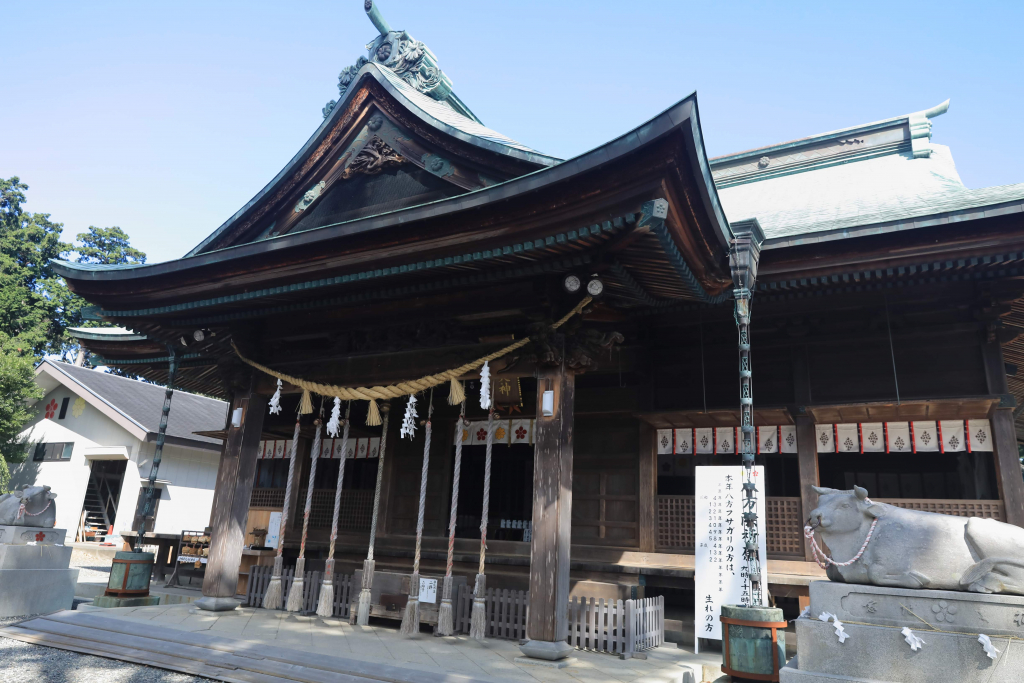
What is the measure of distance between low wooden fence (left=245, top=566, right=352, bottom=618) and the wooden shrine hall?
0.55 metres

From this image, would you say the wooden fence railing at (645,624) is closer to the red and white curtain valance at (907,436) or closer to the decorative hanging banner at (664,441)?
the decorative hanging banner at (664,441)

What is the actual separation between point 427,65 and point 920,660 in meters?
11.5

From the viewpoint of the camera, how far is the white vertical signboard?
26.0 feet

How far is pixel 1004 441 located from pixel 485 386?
6.96m

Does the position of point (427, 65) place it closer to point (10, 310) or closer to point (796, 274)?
point (796, 274)

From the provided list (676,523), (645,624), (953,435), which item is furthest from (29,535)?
(953,435)

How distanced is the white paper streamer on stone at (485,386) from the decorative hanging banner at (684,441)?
381 centimetres

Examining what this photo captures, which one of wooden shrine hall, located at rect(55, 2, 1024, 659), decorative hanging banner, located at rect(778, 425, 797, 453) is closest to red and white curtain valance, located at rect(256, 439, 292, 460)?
wooden shrine hall, located at rect(55, 2, 1024, 659)

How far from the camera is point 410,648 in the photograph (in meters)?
7.82

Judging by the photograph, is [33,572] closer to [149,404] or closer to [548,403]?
[548,403]

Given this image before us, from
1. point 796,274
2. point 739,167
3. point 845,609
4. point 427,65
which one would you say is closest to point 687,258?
point 796,274

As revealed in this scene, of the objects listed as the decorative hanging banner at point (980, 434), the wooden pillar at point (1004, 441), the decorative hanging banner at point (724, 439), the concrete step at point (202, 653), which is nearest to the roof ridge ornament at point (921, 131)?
the wooden pillar at point (1004, 441)

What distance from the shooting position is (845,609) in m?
5.19

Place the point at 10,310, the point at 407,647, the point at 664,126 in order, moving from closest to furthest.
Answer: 1. the point at 664,126
2. the point at 407,647
3. the point at 10,310
